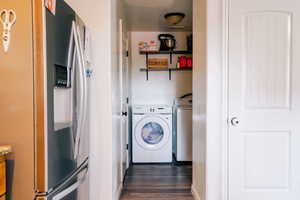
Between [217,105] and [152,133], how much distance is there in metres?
1.77

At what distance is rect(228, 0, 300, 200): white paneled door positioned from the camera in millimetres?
1913

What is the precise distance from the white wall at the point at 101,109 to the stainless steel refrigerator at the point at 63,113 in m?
0.44

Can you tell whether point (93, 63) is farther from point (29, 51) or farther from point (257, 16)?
point (257, 16)

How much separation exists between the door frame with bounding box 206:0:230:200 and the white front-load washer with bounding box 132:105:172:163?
5.16 feet

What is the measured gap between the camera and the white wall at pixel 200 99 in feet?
6.63

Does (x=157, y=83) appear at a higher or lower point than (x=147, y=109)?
higher

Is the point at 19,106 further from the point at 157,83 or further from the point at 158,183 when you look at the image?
the point at 157,83

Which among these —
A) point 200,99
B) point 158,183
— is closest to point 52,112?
point 200,99

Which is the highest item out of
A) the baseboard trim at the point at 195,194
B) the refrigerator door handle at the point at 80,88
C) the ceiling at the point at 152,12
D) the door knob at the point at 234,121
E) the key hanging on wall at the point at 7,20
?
the ceiling at the point at 152,12

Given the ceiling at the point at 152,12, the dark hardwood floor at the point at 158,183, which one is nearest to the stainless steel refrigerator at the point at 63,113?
the dark hardwood floor at the point at 158,183

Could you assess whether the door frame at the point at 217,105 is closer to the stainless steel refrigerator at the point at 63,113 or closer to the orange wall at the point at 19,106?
the stainless steel refrigerator at the point at 63,113

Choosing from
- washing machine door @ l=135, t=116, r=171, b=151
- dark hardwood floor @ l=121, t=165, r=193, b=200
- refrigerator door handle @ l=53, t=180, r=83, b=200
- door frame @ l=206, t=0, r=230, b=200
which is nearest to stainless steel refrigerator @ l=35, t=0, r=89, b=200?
refrigerator door handle @ l=53, t=180, r=83, b=200

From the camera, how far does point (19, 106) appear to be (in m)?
0.98

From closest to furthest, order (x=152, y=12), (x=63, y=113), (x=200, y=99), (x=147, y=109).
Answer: (x=63, y=113) → (x=200, y=99) → (x=152, y=12) → (x=147, y=109)
